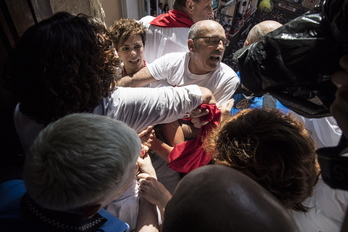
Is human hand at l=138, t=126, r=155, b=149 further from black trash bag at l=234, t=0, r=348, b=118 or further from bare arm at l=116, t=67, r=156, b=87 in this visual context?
black trash bag at l=234, t=0, r=348, b=118

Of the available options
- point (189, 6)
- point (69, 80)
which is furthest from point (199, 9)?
point (69, 80)

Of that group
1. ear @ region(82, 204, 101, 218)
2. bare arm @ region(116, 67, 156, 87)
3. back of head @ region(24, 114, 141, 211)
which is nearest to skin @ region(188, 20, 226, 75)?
bare arm @ region(116, 67, 156, 87)

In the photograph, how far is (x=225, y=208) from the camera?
52 cm

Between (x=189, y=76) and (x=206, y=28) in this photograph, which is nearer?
(x=206, y=28)

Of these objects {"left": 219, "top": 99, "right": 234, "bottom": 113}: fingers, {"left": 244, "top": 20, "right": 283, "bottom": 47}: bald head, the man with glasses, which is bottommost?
{"left": 219, "top": 99, "right": 234, "bottom": 113}: fingers

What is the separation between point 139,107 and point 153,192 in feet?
1.67

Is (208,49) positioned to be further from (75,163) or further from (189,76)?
(75,163)

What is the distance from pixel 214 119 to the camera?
1.47 m

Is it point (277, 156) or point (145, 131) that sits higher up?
point (277, 156)

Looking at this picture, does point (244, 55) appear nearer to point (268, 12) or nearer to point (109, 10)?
point (109, 10)

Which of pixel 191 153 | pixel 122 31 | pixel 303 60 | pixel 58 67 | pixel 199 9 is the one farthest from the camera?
pixel 199 9

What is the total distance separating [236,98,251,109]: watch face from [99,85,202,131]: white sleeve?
799 mm

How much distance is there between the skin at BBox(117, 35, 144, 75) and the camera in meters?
2.18

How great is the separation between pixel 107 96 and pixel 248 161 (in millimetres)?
775
